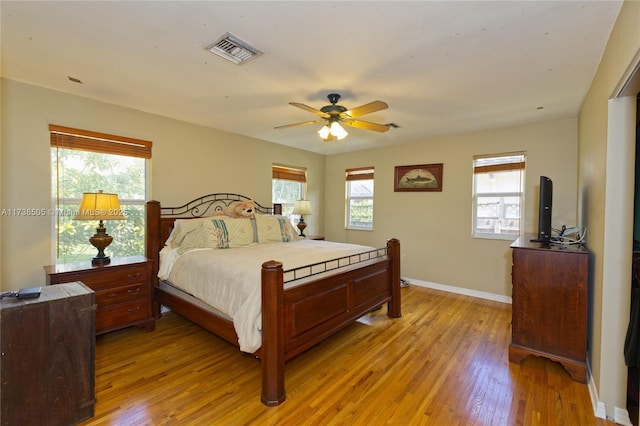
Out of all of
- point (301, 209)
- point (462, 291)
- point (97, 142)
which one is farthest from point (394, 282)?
point (97, 142)

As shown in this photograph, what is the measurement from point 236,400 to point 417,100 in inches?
121

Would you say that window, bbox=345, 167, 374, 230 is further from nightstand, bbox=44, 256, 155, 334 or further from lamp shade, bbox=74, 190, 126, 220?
lamp shade, bbox=74, 190, 126, 220

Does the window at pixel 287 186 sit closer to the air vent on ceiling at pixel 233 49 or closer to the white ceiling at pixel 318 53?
the white ceiling at pixel 318 53

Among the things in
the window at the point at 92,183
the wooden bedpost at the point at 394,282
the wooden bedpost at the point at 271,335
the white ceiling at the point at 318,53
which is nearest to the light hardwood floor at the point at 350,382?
the wooden bedpost at the point at 271,335

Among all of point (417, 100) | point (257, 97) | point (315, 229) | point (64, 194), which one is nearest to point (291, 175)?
point (315, 229)

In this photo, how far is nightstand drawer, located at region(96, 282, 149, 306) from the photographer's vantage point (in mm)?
2678

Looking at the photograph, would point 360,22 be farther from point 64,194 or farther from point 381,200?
point 381,200

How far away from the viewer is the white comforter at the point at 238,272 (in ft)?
6.86

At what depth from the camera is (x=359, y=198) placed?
570cm

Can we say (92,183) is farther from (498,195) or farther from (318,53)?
(498,195)

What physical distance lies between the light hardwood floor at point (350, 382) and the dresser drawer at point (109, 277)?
1.87 ft

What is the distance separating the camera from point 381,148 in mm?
Answer: 5266

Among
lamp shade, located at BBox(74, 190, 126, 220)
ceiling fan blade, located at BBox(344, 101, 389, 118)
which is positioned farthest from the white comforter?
ceiling fan blade, located at BBox(344, 101, 389, 118)

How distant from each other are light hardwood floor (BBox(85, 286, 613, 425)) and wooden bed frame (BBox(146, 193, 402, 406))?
246 millimetres
